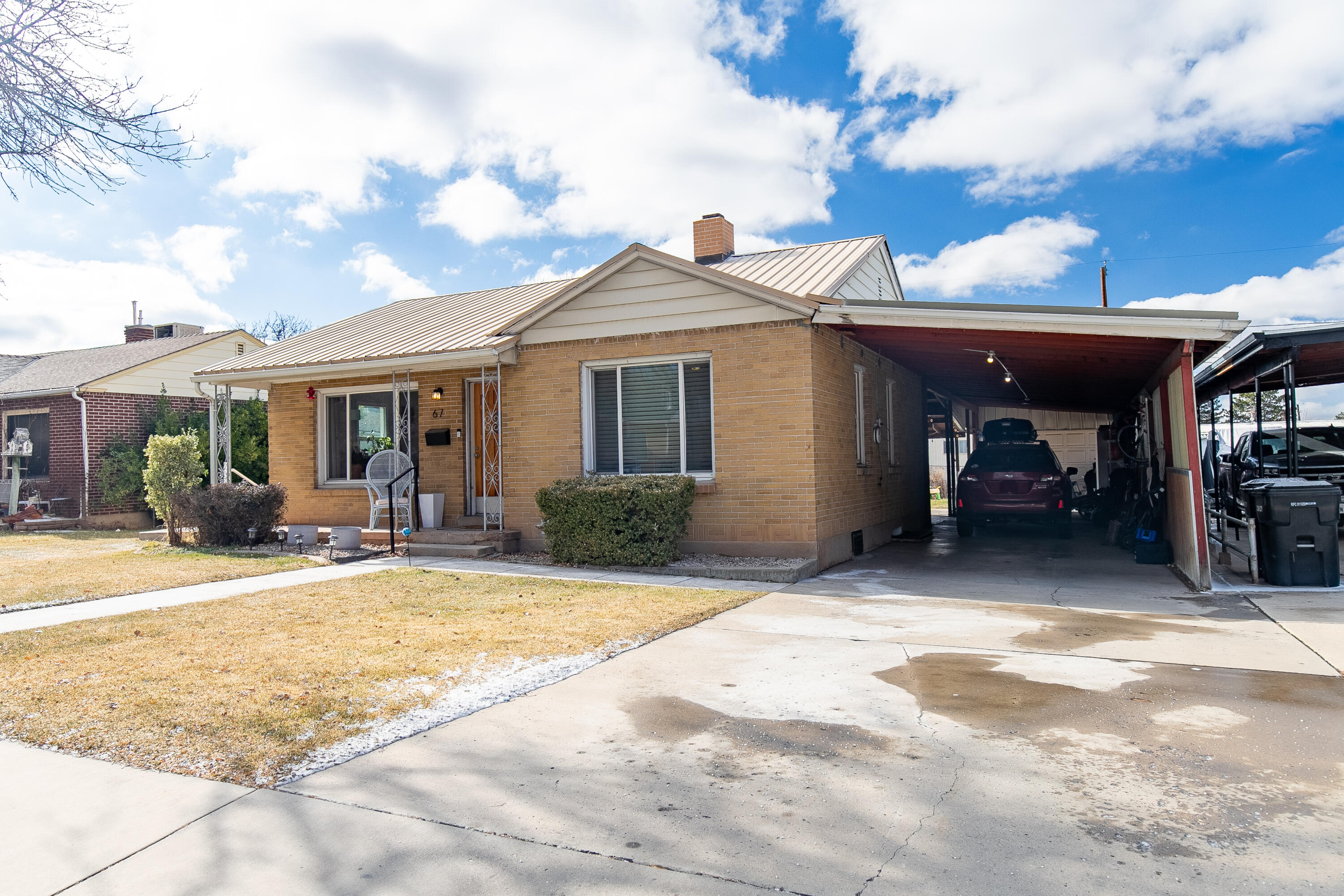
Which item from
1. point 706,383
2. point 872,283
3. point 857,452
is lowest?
point 857,452

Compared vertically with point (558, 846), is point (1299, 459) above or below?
above

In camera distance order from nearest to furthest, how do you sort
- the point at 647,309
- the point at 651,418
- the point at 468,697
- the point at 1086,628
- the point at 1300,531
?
1. the point at 468,697
2. the point at 1086,628
3. the point at 1300,531
4. the point at 647,309
5. the point at 651,418

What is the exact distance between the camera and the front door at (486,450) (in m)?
12.9

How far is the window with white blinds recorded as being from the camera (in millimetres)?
10875

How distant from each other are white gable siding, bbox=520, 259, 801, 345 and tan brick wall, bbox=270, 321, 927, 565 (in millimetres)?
137

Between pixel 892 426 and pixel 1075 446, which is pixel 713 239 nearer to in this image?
pixel 892 426

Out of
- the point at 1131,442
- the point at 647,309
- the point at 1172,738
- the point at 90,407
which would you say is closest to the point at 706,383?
the point at 647,309

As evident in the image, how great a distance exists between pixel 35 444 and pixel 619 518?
19203 millimetres

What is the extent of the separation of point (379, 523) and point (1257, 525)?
1214cm

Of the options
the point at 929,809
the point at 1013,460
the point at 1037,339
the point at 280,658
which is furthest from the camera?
the point at 1013,460

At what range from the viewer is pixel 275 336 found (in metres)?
47.2

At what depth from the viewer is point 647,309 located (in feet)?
36.3

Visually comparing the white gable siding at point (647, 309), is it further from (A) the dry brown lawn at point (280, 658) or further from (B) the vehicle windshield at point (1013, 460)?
(B) the vehicle windshield at point (1013, 460)

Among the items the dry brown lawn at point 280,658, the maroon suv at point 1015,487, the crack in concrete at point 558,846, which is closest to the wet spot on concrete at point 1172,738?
the crack in concrete at point 558,846
